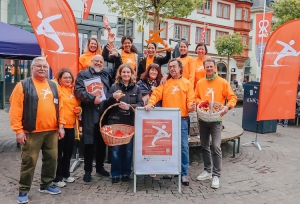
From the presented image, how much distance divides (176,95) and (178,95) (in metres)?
0.03

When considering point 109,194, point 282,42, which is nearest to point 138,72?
point 109,194

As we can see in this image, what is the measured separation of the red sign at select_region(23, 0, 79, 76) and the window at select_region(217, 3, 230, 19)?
1292 inches

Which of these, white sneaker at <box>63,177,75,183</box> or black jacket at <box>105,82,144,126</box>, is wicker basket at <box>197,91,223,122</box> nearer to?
black jacket at <box>105,82,144,126</box>

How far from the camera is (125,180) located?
517 centimetres

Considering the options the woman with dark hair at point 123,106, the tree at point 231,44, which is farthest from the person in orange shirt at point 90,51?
the tree at point 231,44

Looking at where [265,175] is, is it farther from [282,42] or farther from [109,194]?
[282,42]

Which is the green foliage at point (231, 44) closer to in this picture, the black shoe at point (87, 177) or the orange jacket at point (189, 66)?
the orange jacket at point (189, 66)

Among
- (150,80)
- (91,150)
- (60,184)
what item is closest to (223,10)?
(150,80)

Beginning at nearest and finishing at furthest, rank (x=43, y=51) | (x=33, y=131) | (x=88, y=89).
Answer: (x=33, y=131) < (x=88, y=89) < (x=43, y=51)

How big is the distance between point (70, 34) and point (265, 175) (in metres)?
4.58

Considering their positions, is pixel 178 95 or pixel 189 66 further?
pixel 189 66

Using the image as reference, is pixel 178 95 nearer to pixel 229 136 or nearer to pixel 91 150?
pixel 91 150

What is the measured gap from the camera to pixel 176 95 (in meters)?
4.91

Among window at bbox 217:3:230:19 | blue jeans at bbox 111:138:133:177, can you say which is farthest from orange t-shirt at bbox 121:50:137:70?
window at bbox 217:3:230:19
